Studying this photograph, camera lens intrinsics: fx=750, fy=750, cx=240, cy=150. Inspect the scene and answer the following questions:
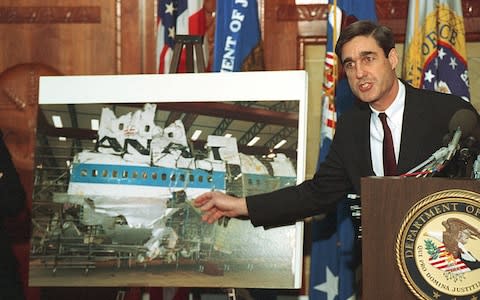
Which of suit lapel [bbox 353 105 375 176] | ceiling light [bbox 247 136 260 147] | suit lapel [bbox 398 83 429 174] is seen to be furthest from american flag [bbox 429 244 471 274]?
ceiling light [bbox 247 136 260 147]

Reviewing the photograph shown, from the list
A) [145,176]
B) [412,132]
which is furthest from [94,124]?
[412,132]

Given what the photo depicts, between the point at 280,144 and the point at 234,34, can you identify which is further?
the point at 234,34

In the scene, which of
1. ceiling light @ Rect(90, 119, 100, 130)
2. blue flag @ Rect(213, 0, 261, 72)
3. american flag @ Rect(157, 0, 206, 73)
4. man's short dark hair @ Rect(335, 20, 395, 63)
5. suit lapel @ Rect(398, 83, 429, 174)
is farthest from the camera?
american flag @ Rect(157, 0, 206, 73)

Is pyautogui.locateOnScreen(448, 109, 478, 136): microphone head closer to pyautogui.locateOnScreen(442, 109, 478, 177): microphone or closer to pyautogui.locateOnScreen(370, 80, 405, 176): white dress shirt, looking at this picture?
pyautogui.locateOnScreen(442, 109, 478, 177): microphone

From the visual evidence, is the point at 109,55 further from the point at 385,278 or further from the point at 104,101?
the point at 385,278

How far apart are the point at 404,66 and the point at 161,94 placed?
134 cm

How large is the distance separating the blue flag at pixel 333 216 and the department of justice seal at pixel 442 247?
4.81 ft

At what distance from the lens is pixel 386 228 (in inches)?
90.7

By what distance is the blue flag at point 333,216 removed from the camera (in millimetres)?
3760

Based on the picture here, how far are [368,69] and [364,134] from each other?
27 centimetres

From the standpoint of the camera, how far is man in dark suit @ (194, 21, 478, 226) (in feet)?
9.64

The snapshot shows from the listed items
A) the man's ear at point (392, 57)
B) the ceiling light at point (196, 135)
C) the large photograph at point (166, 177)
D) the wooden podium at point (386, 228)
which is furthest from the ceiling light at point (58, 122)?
the wooden podium at point (386, 228)

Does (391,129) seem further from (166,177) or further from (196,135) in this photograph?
(166,177)

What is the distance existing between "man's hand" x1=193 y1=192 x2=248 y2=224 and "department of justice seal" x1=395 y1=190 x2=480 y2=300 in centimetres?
106
